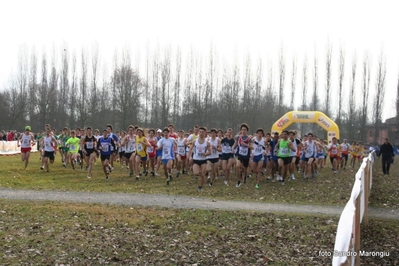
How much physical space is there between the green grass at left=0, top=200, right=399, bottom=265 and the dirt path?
2.70ft

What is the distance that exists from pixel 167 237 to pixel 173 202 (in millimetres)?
3705

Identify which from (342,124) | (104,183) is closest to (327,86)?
(342,124)

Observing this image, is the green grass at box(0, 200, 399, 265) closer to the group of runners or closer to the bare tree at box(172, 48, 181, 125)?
the group of runners

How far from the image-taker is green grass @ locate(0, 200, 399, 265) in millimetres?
6992

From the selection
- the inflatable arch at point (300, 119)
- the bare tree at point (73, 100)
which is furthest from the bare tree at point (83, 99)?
the inflatable arch at point (300, 119)

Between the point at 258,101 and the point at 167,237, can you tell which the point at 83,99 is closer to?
the point at 258,101

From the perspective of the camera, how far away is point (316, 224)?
949cm

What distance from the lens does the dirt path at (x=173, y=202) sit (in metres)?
11.2

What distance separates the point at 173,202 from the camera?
11852mm

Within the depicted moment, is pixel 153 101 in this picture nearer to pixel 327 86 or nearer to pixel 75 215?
pixel 327 86

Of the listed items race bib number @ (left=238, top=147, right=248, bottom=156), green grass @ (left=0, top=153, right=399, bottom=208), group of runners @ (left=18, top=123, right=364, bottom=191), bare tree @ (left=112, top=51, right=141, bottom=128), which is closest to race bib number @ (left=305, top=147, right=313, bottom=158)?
group of runners @ (left=18, top=123, right=364, bottom=191)

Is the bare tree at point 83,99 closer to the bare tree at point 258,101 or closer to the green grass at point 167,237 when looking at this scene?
the bare tree at point 258,101

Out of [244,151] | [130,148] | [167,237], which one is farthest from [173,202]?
[130,148]

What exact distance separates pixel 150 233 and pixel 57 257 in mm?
1951
